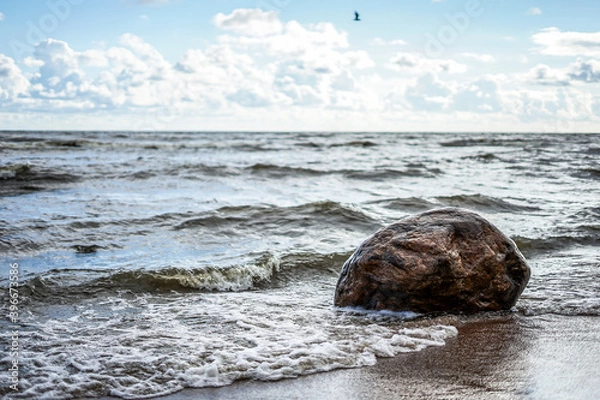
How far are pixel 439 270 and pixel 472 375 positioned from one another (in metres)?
1.32

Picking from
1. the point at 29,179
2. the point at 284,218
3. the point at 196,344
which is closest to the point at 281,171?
the point at 29,179

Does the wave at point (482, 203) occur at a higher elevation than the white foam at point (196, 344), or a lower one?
higher

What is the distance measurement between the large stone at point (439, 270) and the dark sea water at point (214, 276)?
0.51 feet

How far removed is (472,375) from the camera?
11.0ft

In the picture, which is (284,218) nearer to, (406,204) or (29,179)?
(406,204)

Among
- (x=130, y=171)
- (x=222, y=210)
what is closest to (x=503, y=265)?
(x=222, y=210)

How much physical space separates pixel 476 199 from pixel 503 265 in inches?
274

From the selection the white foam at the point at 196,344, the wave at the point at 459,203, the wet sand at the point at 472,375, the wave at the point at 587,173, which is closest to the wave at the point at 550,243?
the wave at the point at 459,203

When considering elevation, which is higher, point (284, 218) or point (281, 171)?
point (281, 171)

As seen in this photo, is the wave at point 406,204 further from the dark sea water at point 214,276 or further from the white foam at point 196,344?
the white foam at point 196,344

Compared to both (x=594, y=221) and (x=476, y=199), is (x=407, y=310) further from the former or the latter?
(x=476, y=199)

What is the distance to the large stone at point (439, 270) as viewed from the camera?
4609 mm

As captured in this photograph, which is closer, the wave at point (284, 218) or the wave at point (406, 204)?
the wave at point (284, 218)

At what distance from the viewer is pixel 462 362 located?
3.61 metres
